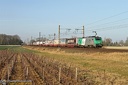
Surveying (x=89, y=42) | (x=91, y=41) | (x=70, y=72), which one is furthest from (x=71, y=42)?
(x=70, y=72)

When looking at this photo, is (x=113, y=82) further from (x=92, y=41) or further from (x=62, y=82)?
(x=92, y=41)

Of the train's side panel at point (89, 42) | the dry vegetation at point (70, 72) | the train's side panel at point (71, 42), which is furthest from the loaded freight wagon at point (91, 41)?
the dry vegetation at point (70, 72)

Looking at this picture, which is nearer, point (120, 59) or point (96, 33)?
point (120, 59)

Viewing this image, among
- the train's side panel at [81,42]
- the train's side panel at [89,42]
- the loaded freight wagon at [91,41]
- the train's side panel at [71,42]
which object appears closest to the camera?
the loaded freight wagon at [91,41]

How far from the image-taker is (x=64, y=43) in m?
94.2

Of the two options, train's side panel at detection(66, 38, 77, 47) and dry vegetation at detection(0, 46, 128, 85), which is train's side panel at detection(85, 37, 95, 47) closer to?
train's side panel at detection(66, 38, 77, 47)

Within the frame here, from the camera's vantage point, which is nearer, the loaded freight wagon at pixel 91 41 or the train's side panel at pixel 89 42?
the loaded freight wagon at pixel 91 41

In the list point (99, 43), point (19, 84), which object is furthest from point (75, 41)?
point (19, 84)

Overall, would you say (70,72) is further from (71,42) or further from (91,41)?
(71,42)

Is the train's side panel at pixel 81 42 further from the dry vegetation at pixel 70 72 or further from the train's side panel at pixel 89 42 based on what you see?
the dry vegetation at pixel 70 72

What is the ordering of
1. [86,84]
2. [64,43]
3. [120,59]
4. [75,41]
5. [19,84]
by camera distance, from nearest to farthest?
[19,84] → [86,84] → [120,59] → [75,41] → [64,43]

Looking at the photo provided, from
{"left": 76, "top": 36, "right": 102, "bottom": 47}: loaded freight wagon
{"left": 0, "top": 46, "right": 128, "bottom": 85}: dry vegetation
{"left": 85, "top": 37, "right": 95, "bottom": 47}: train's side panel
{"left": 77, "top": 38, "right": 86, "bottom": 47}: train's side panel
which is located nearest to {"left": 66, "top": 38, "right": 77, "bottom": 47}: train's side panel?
{"left": 77, "top": 38, "right": 86, "bottom": 47}: train's side panel

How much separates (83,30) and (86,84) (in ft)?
190

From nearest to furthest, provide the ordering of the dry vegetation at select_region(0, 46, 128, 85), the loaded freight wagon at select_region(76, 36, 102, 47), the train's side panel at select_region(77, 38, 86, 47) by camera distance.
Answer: the dry vegetation at select_region(0, 46, 128, 85) → the loaded freight wagon at select_region(76, 36, 102, 47) → the train's side panel at select_region(77, 38, 86, 47)
